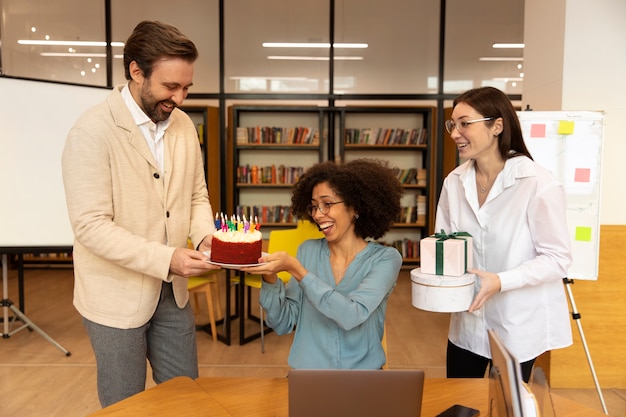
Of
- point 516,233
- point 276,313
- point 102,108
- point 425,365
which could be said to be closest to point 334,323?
point 276,313

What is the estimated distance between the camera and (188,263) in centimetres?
157

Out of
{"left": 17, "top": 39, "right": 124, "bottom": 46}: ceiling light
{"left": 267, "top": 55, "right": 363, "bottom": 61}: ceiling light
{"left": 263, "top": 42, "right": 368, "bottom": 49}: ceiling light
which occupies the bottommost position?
{"left": 267, "top": 55, "right": 363, "bottom": 61}: ceiling light

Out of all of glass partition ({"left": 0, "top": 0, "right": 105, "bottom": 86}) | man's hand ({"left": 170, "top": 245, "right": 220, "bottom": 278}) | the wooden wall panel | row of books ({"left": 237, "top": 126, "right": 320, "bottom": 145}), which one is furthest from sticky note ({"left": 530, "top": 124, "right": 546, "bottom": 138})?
glass partition ({"left": 0, "top": 0, "right": 105, "bottom": 86})

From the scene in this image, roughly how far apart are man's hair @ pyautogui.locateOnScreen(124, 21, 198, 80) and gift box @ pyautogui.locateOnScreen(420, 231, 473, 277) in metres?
0.96

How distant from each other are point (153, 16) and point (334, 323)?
611 centimetres

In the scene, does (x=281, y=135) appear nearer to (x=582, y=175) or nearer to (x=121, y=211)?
(x=582, y=175)

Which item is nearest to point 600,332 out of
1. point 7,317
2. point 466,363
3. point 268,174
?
point 466,363

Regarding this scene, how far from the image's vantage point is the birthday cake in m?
1.58

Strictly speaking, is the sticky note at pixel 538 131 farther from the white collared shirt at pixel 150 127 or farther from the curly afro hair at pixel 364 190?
the white collared shirt at pixel 150 127

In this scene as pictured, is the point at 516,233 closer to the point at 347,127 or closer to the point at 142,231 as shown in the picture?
the point at 142,231

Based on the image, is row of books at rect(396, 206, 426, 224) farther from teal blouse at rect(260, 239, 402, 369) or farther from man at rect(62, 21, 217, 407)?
man at rect(62, 21, 217, 407)

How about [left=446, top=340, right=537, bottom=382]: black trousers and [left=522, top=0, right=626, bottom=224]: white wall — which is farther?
[left=522, top=0, right=626, bottom=224]: white wall

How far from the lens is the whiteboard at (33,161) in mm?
Answer: 3439

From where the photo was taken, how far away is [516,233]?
174 cm
